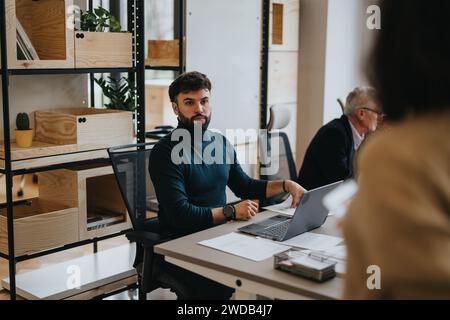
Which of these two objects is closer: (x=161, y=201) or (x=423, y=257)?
(x=423, y=257)

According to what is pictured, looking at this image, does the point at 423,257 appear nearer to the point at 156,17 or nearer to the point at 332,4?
the point at 332,4

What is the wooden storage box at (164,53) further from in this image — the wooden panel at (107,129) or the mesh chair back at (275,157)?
the mesh chair back at (275,157)

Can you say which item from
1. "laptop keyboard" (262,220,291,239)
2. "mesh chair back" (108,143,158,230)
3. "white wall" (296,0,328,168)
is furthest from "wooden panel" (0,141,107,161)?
"white wall" (296,0,328,168)

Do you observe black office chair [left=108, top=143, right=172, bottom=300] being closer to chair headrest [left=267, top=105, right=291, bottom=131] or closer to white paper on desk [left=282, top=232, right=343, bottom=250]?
white paper on desk [left=282, top=232, right=343, bottom=250]

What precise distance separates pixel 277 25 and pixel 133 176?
2263 mm

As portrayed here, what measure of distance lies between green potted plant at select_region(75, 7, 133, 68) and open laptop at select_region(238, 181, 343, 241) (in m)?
1.35

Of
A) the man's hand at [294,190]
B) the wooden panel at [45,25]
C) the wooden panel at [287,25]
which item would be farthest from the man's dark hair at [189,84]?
the wooden panel at [287,25]

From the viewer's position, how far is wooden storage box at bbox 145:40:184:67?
3645 mm

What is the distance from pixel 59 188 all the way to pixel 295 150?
2211 millimetres

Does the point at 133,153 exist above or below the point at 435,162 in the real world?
below

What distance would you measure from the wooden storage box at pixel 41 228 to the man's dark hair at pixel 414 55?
236 cm

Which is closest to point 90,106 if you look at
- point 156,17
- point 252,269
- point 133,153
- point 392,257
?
point 133,153

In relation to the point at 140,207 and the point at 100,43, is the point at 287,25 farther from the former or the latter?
the point at 140,207

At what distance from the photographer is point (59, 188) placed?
10.3ft
